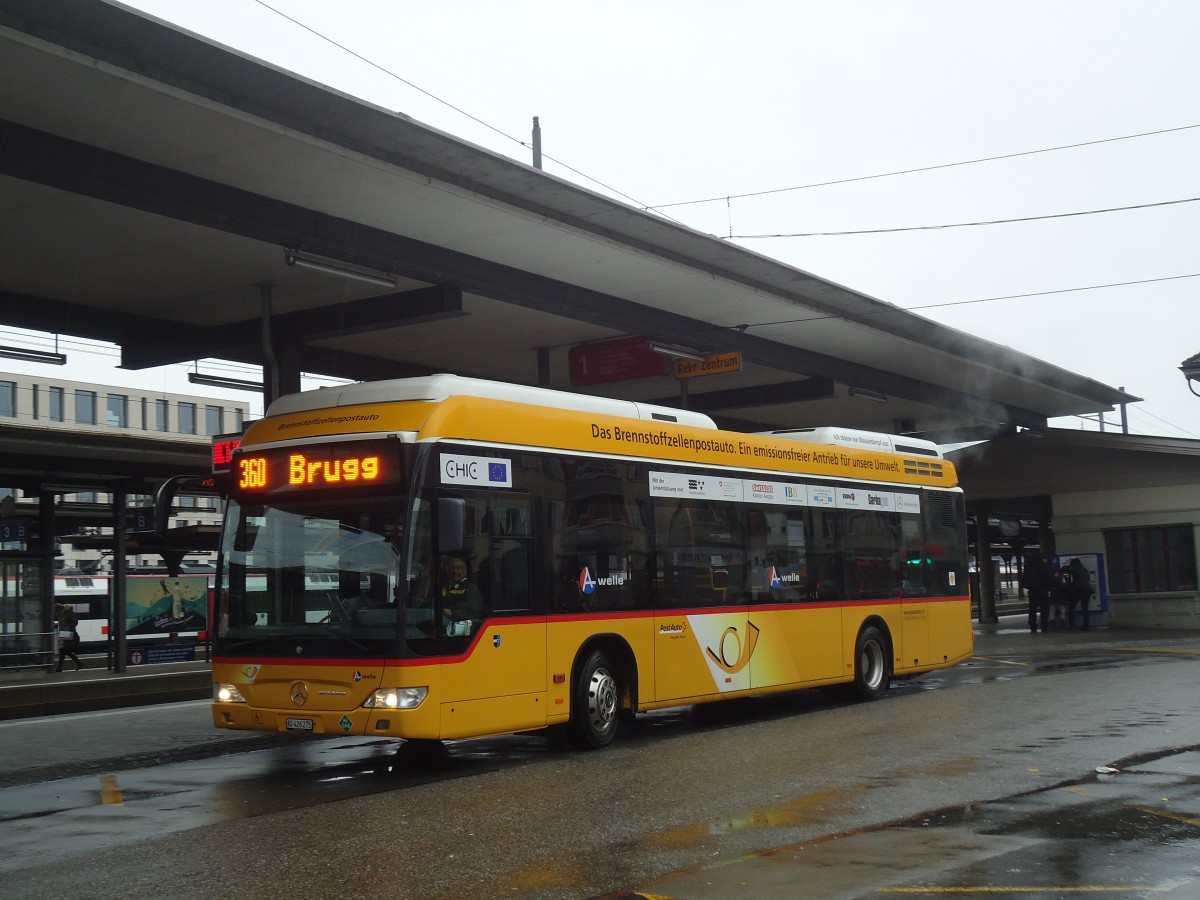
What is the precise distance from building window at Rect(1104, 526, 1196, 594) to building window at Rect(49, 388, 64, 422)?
70512 millimetres

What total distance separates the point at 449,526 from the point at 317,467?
1434 mm

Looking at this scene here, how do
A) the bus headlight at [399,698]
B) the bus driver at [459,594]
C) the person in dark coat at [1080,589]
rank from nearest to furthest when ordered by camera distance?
the bus headlight at [399,698]
the bus driver at [459,594]
the person in dark coat at [1080,589]

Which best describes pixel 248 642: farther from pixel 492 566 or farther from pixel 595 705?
pixel 595 705

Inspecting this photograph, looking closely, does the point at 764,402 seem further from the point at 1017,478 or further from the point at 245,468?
the point at 245,468

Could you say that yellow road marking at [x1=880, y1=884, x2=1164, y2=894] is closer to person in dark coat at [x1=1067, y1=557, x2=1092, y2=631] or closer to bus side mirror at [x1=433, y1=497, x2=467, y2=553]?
bus side mirror at [x1=433, y1=497, x2=467, y2=553]

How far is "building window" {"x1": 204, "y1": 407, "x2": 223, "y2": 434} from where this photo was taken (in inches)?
3765

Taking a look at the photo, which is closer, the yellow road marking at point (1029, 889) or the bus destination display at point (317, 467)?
the yellow road marking at point (1029, 889)

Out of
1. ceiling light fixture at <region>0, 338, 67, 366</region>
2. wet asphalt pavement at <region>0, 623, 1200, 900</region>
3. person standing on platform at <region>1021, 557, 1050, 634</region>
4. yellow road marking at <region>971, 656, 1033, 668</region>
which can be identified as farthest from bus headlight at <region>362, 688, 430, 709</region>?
person standing on platform at <region>1021, 557, 1050, 634</region>

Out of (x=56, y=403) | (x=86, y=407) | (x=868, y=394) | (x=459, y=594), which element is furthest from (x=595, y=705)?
(x=86, y=407)

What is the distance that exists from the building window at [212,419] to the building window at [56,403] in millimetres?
11924

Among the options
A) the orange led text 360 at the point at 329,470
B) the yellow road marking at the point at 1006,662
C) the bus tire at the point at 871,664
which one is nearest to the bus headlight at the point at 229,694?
the orange led text 360 at the point at 329,470

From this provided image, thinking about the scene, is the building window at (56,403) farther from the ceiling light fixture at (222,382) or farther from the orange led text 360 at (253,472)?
the orange led text 360 at (253,472)

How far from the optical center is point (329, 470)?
35.2 ft

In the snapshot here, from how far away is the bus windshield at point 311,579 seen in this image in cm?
1029
